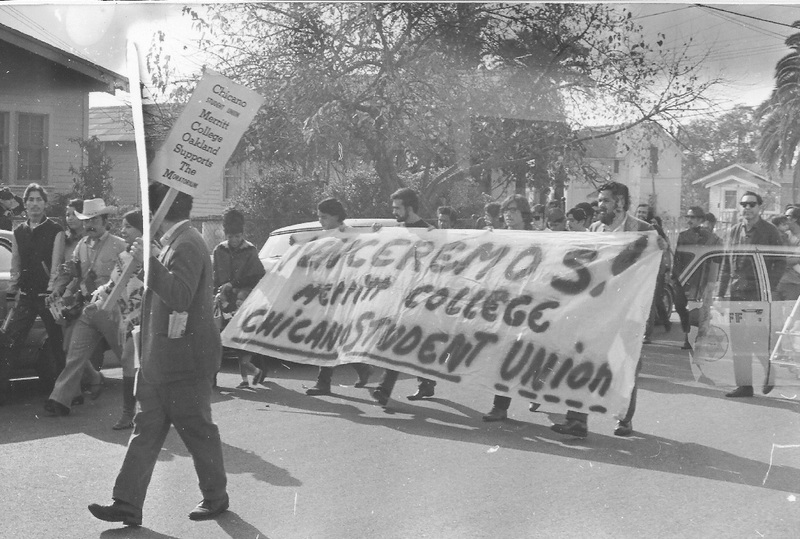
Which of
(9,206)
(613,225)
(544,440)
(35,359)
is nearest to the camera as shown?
(613,225)

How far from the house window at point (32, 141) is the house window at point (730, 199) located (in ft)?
10.1

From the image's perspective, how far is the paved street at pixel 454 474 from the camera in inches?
179

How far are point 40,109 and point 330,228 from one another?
157 cm

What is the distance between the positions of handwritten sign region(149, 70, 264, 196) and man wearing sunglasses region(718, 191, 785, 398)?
208 cm

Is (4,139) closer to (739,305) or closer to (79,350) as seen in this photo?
(79,350)

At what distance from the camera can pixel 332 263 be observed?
483 centimetres

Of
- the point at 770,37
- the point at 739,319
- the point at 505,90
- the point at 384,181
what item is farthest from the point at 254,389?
the point at 770,37

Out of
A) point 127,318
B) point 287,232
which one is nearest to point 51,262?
point 127,318

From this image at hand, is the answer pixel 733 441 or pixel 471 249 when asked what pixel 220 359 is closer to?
pixel 471 249

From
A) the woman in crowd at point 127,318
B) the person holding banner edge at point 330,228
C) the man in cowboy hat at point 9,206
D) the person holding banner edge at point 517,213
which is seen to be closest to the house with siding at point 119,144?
the man in cowboy hat at point 9,206

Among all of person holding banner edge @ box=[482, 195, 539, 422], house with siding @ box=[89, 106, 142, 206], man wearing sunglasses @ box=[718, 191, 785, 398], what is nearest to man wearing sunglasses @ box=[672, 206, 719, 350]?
man wearing sunglasses @ box=[718, 191, 785, 398]

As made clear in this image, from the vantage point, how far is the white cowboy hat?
190 inches

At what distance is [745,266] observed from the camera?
4488 mm

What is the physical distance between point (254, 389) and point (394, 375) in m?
0.68
